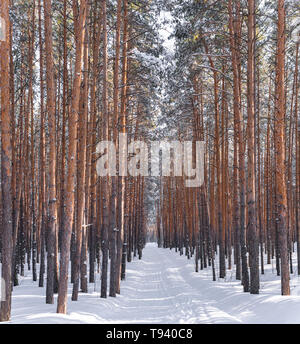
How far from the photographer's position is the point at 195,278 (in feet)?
53.9

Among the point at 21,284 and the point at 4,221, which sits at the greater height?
the point at 4,221

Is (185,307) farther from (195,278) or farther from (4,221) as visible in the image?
(195,278)

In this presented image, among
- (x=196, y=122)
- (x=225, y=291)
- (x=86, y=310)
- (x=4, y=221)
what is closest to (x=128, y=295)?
(x=225, y=291)

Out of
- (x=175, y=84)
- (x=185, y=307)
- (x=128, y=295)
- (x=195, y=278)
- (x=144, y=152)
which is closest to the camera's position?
(x=185, y=307)

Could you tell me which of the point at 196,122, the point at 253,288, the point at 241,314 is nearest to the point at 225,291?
the point at 253,288

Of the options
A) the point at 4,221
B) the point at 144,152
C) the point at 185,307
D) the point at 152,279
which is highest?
the point at 144,152

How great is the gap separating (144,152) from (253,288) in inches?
657

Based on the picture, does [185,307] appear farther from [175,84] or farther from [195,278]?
[175,84]

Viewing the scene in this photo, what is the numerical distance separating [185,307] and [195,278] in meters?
6.86

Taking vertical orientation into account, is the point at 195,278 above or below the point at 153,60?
below
